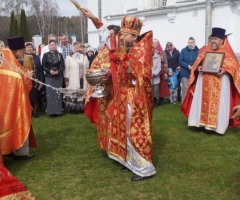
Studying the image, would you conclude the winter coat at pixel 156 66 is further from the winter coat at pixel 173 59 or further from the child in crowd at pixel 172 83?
the winter coat at pixel 173 59

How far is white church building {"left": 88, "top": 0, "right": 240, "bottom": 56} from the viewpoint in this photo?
1195 centimetres

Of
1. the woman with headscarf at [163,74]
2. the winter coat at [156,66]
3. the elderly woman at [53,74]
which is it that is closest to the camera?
the elderly woman at [53,74]

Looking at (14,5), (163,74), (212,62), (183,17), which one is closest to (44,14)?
(14,5)

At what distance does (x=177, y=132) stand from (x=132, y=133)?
8.97ft

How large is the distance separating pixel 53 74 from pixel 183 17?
7.20 meters

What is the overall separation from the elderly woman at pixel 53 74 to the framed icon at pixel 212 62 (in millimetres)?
3373

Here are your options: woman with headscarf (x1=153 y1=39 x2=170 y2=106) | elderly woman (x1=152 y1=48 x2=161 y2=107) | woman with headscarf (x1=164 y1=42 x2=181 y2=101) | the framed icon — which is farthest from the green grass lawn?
woman with headscarf (x1=164 y1=42 x2=181 y2=101)

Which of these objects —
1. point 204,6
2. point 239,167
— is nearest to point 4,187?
point 239,167

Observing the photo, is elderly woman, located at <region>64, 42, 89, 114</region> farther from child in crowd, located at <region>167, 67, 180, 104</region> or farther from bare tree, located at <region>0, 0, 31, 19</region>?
bare tree, located at <region>0, 0, 31, 19</region>

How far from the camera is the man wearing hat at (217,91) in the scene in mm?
6531

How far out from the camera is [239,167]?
4.99 metres

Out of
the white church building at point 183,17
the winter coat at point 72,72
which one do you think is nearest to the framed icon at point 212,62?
the winter coat at point 72,72

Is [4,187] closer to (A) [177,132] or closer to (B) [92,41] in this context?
(A) [177,132]

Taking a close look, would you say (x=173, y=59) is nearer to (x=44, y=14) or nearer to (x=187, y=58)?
(x=187, y=58)
